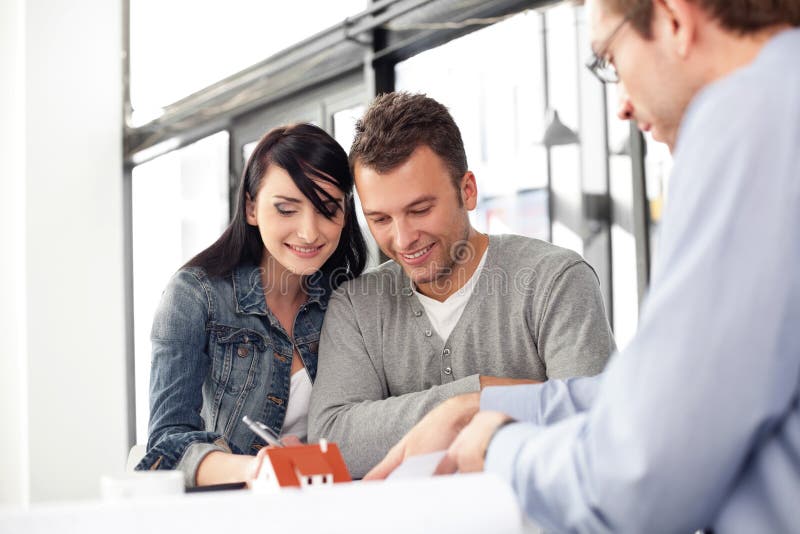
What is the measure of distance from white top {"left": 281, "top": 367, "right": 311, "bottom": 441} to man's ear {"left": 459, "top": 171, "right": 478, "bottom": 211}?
47 centimetres

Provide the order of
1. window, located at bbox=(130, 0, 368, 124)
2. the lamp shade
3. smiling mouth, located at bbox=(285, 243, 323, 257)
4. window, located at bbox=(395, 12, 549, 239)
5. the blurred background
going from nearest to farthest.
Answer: smiling mouth, located at bbox=(285, 243, 323, 257) < the lamp shade < window, located at bbox=(395, 12, 549, 239) < the blurred background < window, located at bbox=(130, 0, 368, 124)

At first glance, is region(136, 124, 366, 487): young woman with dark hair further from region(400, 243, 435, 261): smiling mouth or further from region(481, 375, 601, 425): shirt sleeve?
region(481, 375, 601, 425): shirt sleeve

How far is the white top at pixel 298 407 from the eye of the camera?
1629 millimetres

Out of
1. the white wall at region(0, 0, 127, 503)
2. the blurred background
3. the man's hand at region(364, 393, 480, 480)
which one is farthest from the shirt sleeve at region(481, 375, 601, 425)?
the white wall at region(0, 0, 127, 503)

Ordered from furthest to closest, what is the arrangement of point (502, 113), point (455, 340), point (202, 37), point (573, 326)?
1. point (202, 37)
2. point (502, 113)
3. point (455, 340)
4. point (573, 326)

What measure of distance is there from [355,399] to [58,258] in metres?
3.31

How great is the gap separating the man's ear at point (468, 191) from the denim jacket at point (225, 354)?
354 mm

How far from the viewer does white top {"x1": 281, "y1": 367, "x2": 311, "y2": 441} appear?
1629 mm

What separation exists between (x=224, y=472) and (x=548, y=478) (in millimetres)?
722

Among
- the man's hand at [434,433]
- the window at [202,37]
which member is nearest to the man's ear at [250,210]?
the man's hand at [434,433]

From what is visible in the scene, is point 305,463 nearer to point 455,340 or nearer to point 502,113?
point 455,340

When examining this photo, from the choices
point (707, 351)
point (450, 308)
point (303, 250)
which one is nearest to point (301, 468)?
point (707, 351)

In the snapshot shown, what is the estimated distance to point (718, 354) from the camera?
0.56 meters

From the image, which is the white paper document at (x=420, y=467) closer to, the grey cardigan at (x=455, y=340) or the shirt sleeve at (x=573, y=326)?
the grey cardigan at (x=455, y=340)
